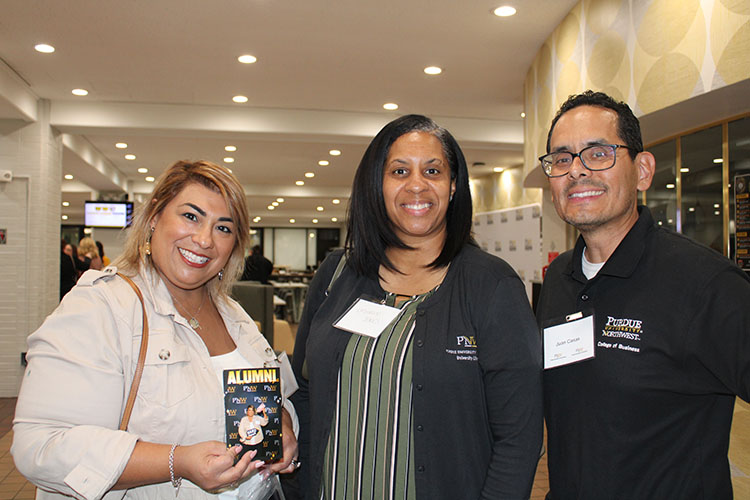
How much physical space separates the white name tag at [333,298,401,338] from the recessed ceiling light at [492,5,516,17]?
3407 mm

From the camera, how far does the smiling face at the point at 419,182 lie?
63.6 inches

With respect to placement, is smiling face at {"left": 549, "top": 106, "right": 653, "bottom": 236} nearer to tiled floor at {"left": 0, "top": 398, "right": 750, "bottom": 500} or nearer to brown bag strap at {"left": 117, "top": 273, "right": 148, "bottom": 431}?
brown bag strap at {"left": 117, "top": 273, "right": 148, "bottom": 431}

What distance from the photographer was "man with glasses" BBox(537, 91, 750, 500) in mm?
1332

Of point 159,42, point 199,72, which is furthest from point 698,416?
point 199,72

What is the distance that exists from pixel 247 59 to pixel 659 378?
483cm

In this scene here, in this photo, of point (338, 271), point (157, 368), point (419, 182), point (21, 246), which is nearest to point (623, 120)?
point (419, 182)

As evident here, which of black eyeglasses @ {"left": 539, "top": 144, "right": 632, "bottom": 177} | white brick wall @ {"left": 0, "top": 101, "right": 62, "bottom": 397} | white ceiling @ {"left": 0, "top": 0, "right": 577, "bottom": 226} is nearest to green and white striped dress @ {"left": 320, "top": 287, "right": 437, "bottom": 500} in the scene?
black eyeglasses @ {"left": 539, "top": 144, "right": 632, "bottom": 177}

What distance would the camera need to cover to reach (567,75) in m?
4.39

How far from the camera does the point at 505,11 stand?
4.32 meters

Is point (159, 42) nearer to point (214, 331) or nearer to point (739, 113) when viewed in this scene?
point (214, 331)

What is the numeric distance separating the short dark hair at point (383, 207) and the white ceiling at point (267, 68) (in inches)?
112

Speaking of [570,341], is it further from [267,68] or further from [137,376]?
[267,68]

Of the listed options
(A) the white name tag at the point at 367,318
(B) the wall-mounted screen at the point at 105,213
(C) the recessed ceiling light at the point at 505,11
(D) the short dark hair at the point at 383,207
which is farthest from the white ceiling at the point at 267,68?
(A) the white name tag at the point at 367,318

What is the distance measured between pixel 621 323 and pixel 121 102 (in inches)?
267
